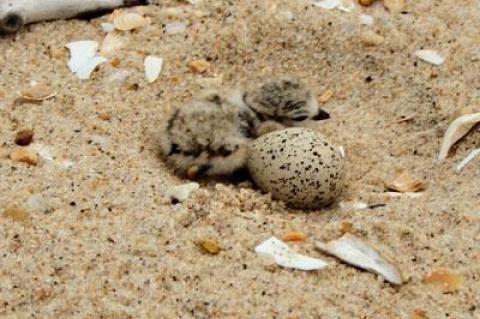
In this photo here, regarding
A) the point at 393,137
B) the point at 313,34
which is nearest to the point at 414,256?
the point at 393,137

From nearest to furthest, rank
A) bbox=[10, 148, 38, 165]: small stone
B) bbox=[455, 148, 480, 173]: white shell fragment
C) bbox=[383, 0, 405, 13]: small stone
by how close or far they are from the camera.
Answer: bbox=[10, 148, 38, 165]: small stone < bbox=[455, 148, 480, 173]: white shell fragment < bbox=[383, 0, 405, 13]: small stone

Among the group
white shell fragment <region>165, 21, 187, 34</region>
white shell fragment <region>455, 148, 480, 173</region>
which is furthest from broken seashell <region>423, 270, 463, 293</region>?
white shell fragment <region>165, 21, 187, 34</region>

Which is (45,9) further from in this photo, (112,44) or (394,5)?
(394,5)

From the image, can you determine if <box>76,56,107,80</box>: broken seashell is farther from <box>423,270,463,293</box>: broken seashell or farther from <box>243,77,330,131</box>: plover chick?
<box>423,270,463,293</box>: broken seashell

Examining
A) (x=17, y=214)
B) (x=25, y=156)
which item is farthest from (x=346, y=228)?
(x=25, y=156)

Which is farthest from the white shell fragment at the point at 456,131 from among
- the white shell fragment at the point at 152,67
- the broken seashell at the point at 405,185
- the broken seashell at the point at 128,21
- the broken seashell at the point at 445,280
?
the broken seashell at the point at 128,21

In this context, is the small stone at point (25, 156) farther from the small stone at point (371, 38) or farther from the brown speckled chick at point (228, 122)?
the small stone at point (371, 38)
